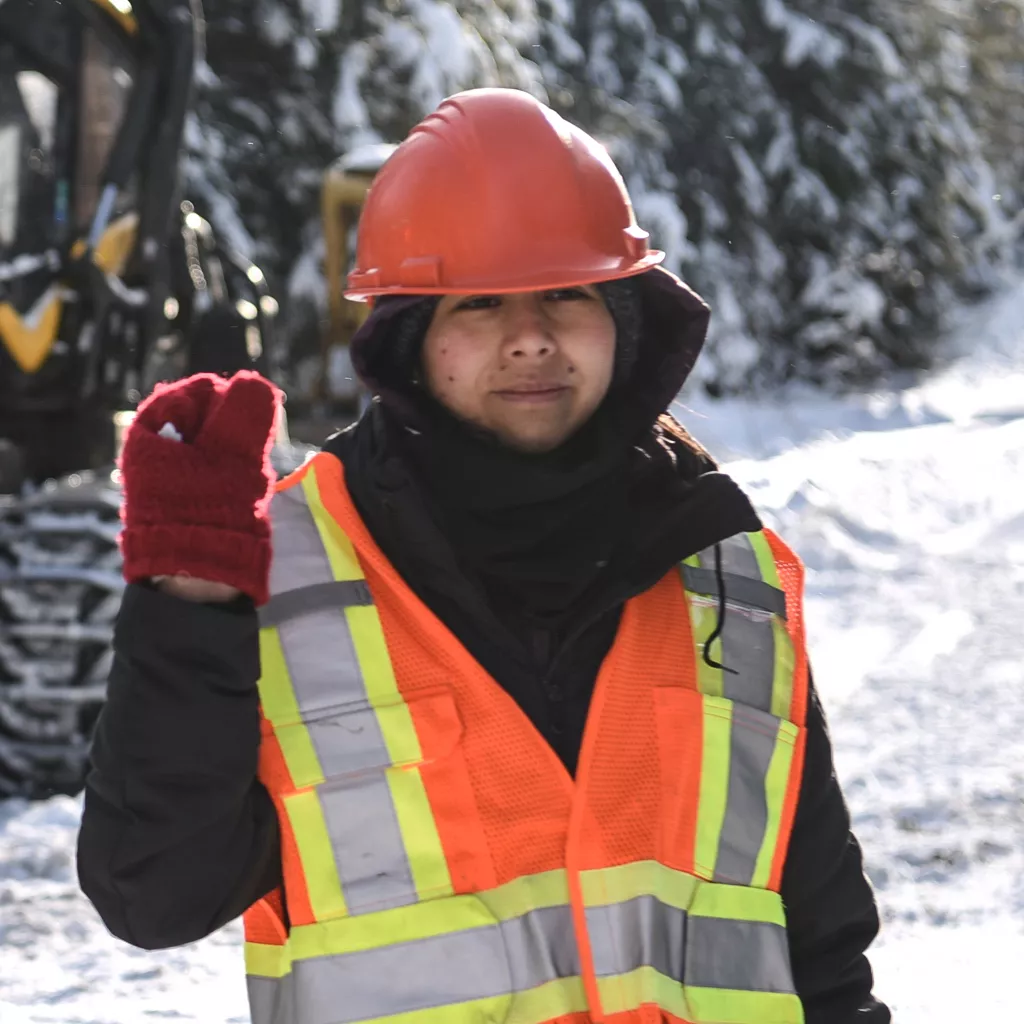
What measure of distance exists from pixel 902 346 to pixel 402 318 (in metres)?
20.3


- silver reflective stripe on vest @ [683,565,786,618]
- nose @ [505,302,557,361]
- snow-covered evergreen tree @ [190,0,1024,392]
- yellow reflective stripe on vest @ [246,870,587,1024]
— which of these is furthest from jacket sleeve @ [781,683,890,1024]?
snow-covered evergreen tree @ [190,0,1024,392]

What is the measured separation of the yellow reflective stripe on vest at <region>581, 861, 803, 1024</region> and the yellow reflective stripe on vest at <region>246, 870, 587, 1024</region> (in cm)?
7

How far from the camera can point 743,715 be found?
2.00 m

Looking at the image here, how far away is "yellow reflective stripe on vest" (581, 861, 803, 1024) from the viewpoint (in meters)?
1.83

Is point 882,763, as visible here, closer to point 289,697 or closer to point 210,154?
point 289,697

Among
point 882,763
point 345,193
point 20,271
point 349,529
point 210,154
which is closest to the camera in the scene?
point 349,529

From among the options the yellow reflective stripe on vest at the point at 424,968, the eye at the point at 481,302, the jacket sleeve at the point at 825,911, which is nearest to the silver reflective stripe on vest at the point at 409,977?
the yellow reflective stripe on vest at the point at 424,968

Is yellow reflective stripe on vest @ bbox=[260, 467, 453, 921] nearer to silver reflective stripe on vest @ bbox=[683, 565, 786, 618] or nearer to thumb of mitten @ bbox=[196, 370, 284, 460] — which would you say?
thumb of mitten @ bbox=[196, 370, 284, 460]

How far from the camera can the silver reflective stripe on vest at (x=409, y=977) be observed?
5.82ft

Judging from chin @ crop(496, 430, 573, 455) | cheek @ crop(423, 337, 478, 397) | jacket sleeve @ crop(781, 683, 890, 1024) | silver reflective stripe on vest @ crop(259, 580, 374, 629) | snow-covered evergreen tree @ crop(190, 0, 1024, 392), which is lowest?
snow-covered evergreen tree @ crop(190, 0, 1024, 392)

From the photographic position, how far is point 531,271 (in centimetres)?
200

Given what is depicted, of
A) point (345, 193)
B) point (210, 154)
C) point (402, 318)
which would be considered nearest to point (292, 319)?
point (210, 154)

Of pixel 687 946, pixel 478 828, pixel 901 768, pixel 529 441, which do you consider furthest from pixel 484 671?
pixel 901 768

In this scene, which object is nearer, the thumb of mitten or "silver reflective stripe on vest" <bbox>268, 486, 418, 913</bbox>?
the thumb of mitten
